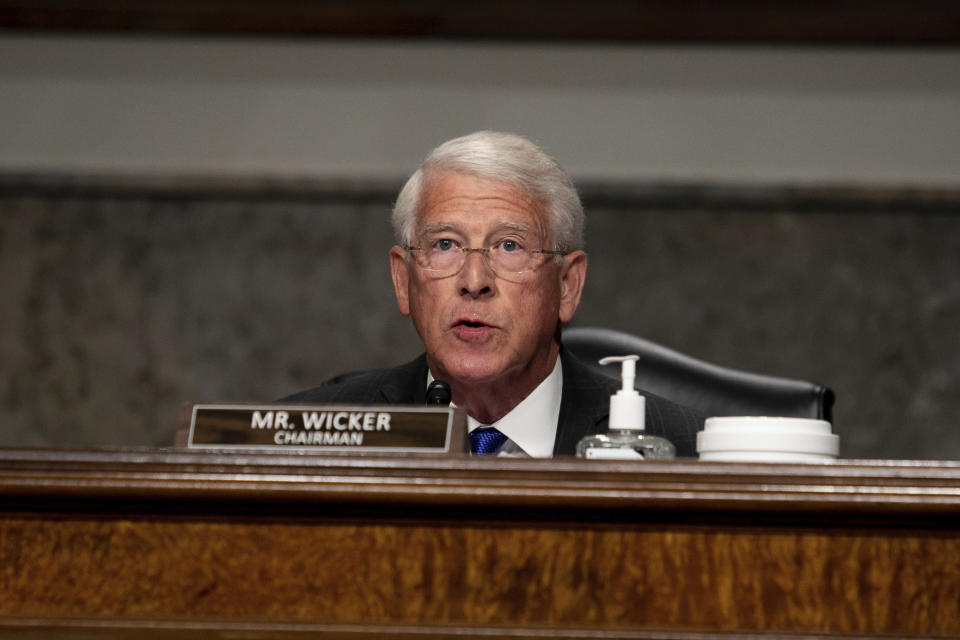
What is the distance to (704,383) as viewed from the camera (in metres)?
2.40

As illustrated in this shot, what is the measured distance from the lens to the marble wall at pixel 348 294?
14.6 ft

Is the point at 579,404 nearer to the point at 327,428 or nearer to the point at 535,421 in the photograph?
the point at 535,421

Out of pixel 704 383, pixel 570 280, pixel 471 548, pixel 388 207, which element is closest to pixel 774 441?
Result: pixel 471 548

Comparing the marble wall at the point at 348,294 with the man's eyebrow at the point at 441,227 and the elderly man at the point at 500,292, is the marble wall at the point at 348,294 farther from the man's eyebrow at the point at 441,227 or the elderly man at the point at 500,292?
the man's eyebrow at the point at 441,227

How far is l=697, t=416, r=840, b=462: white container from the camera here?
1.24 metres

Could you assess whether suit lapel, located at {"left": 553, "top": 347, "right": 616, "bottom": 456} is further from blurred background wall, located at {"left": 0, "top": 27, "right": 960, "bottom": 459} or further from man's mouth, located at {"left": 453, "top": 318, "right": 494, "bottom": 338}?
blurred background wall, located at {"left": 0, "top": 27, "right": 960, "bottom": 459}

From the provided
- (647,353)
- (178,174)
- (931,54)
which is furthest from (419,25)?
(647,353)

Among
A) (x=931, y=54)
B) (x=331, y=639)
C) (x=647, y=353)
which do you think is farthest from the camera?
(x=931, y=54)

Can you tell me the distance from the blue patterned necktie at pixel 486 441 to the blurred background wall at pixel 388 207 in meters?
2.62

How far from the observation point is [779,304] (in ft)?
14.7

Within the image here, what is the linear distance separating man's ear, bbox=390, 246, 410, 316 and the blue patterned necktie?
0.31m

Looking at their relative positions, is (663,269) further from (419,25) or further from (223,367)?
(223,367)

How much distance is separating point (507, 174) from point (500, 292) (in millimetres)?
195

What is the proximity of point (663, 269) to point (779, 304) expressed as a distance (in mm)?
425
